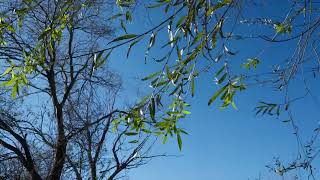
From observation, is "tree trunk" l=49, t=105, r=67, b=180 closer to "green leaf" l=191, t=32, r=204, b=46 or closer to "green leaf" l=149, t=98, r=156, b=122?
"green leaf" l=149, t=98, r=156, b=122

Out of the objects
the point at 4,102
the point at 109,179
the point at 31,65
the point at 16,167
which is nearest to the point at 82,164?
the point at 109,179

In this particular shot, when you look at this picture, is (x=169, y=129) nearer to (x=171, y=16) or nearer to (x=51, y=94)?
(x=171, y=16)

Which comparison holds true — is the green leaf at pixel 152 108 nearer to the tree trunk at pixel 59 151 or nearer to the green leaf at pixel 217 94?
the green leaf at pixel 217 94

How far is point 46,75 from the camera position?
53.6 ft

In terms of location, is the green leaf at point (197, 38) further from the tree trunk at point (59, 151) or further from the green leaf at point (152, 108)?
the tree trunk at point (59, 151)

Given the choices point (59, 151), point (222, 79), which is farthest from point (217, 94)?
point (59, 151)

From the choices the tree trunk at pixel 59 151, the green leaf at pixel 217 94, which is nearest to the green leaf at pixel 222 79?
the green leaf at pixel 217 94

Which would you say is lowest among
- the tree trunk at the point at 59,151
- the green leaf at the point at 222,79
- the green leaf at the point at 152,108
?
the green leaf at the point at 152,108

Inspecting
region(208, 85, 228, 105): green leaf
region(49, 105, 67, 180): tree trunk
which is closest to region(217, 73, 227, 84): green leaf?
region(208, 85, 228, 105): green leaf

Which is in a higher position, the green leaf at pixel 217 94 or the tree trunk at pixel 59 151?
the tree trunk at pixel 59 151

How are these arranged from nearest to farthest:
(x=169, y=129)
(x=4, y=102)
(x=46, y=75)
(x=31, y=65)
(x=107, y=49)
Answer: (x=107, y=49)
(x=169, y=129)
(x=31, y=65)
(x=4, y=102)
(x=46, y=75)

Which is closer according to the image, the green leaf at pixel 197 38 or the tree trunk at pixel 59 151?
the green leaf at pixel 197 38

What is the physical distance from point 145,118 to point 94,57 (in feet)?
1.85

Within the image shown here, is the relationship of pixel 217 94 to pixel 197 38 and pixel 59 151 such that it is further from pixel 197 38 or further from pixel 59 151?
pixel 59 151
